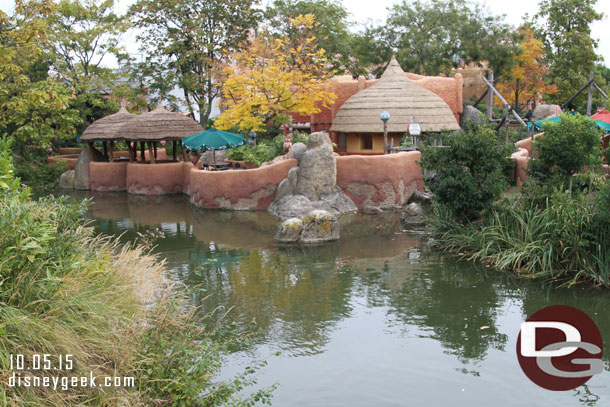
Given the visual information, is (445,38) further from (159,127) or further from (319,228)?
(319,228)

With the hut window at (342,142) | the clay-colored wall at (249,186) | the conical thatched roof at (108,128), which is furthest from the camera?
the hut window at (342,142)

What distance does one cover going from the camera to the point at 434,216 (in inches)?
625

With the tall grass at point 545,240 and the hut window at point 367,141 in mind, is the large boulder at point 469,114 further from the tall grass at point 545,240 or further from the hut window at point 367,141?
the tall grass at point 545,240

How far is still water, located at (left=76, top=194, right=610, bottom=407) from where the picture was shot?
7.93m

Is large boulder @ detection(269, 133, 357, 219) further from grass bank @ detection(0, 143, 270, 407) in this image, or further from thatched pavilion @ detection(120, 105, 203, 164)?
grass bank @ detection(0, 143, 270, 407)

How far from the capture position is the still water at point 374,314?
7930 millimetres

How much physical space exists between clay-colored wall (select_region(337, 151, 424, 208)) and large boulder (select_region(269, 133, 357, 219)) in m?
0.39

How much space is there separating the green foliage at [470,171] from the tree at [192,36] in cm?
1632

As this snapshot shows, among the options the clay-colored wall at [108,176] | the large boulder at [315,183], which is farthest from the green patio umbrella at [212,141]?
the clay-colored wall at [108,176]

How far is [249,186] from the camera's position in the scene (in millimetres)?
20422

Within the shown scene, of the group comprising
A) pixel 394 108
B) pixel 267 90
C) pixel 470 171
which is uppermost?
pixel 267 90

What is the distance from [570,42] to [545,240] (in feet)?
86.3

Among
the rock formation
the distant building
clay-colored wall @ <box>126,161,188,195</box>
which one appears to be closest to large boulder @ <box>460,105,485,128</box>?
the distant building

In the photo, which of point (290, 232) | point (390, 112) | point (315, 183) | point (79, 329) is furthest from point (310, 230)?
point (390, 112)
